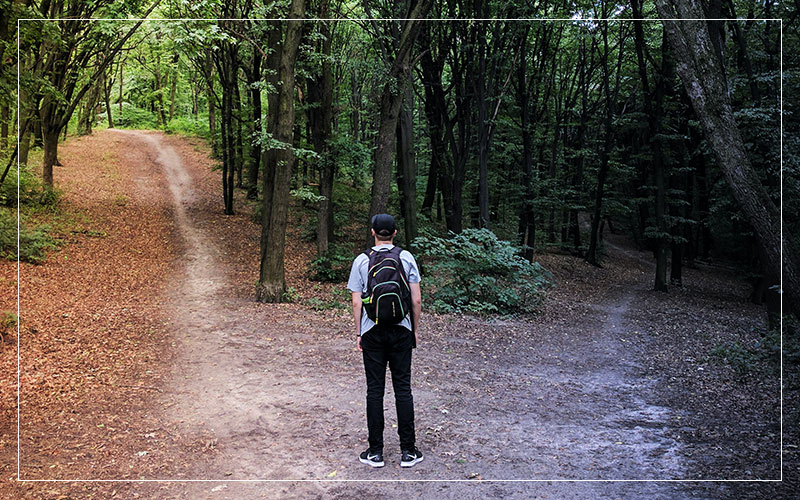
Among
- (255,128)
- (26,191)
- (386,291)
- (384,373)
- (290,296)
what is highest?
(255,128)

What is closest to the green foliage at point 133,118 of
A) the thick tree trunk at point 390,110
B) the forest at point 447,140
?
the forest at point 447,140

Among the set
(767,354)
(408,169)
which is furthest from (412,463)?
Result: (408,169)

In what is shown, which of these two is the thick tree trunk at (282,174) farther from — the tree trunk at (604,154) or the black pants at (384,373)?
the tree trunk at (604,154)

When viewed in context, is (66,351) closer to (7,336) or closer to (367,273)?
(7,336)

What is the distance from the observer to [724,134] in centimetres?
644

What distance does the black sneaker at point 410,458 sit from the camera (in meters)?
4.25

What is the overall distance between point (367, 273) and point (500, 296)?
8349 mm

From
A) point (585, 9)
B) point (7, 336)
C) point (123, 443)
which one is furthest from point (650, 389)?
point (585, 9)

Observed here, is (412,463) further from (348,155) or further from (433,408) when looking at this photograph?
(348,155)

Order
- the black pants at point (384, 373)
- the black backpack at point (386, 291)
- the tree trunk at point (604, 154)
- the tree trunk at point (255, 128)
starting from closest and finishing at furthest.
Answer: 1. the black backpack at point (386, 291)
2. the black pants at point (384, 373)
3. the tree trunk at point (255, 128)
4. the tree trunk at point (604, 154)

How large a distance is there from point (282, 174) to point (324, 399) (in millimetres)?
6322

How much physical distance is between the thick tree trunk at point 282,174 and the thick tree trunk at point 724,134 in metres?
6.88

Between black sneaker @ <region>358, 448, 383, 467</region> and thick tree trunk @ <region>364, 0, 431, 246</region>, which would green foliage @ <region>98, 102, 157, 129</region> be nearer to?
thick tree trunk @ <region>364, 0, 431, 246</region>

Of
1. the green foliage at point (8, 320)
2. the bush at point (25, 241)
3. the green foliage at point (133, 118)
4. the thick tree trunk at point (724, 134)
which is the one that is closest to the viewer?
the thick tree trunk at point (724, 134)
